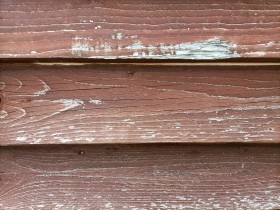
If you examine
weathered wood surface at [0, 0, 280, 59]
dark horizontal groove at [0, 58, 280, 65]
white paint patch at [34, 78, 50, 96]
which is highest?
weathered wood surface at [0, 0, 280, 59]

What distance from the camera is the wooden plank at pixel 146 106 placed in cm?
87

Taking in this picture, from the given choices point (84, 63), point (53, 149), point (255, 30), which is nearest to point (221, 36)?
point (255, 30)

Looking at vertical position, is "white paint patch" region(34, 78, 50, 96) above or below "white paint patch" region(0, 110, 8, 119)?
above

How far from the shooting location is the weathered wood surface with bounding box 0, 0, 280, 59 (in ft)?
2.78

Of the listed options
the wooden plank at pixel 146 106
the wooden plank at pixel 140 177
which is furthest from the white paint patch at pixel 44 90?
the wooden plank at pixel 140 177

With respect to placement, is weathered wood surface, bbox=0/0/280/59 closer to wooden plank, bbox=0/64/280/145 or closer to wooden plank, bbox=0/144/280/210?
wooden plank, bbox=0/64/280/145

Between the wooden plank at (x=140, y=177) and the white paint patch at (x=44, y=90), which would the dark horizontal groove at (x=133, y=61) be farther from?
the wooden plank at (x=140, y=177)

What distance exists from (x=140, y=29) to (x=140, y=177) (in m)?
0.32

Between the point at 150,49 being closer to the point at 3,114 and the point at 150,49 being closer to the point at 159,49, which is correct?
the point at 159,49

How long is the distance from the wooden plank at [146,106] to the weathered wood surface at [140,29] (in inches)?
1.6

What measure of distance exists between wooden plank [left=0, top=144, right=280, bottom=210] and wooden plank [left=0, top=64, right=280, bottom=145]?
0.04 m

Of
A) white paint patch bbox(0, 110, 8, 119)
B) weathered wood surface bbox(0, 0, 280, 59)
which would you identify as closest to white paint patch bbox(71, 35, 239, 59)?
weathered wood surface bbox(0, 0, 280, 59)

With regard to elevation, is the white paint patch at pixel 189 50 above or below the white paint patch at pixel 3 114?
above

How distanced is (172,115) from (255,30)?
24cm
